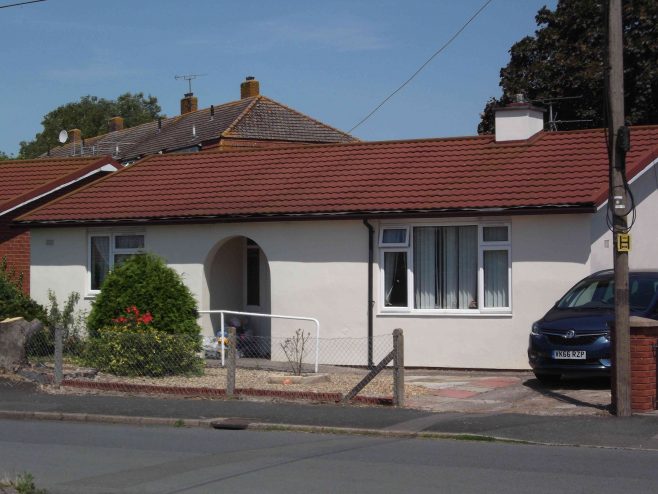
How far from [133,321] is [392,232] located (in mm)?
5114

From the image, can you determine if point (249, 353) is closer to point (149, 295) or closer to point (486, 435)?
point (149, 295)

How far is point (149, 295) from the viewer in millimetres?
17953

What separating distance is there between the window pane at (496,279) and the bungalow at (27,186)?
34.7 ft

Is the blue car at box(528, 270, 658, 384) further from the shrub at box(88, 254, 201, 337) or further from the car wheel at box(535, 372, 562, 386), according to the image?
the shrub at box(88, 254, 201, 337)

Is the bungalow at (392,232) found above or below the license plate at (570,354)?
above

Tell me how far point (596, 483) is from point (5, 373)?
1142 cm

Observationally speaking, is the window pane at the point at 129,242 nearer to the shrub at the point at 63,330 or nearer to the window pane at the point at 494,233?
the shrub at the point at 63,330

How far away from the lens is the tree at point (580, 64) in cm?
3061

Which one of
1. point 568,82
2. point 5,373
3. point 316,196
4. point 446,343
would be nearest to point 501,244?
point 446,343

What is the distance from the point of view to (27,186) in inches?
1009

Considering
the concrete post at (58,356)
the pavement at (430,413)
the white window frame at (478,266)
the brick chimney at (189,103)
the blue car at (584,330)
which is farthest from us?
the brick chimney at (189,103)

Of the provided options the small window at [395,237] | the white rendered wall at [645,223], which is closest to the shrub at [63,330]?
the small window at [395,237]

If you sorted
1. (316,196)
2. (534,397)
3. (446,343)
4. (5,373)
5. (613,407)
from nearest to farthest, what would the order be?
(613,407) → (534,397) → (5,373) → (446,343) → (316,196)

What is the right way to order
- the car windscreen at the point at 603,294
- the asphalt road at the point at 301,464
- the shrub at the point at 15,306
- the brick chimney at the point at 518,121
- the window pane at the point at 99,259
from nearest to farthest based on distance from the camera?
1. the asphalt road at the point at 301,464
2. the car windscreen at the point at 603,294
3. the shrub at the point at 15,306
4. the brick chimney at the point at 518,121
5. the window pane at the point at 99,259
